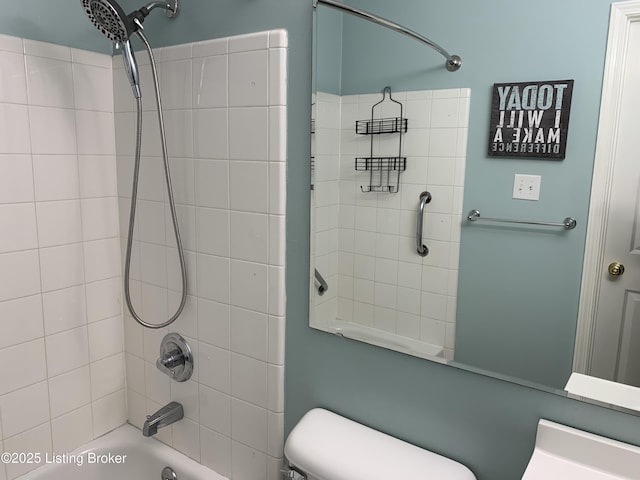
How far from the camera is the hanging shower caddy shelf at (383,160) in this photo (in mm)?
1110

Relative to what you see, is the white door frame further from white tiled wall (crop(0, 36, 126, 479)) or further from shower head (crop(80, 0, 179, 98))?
white tiled wall (crop(0, 36, 126, 479))

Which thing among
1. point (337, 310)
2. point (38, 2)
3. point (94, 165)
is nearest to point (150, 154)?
point (94, 165)

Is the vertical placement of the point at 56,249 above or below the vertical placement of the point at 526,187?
below

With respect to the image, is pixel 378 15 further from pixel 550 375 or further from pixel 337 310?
pixel 550 375

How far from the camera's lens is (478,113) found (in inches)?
39.2

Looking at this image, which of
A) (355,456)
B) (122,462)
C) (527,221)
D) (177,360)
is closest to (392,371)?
(355,456)

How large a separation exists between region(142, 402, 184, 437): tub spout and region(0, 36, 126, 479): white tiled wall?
1.02 ft

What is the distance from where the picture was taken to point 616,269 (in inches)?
34.5

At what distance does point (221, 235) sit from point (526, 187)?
846 mm

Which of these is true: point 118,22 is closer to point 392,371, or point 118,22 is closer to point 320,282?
point 320,282

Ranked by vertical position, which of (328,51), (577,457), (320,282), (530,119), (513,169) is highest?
(328,51)

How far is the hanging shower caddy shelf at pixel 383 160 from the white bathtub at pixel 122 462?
43.0 inches

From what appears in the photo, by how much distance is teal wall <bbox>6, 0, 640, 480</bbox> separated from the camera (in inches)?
37.8

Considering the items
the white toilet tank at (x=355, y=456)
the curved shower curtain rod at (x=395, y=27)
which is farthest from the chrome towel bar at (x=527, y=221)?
the white toilet tank at (x=355, y=456)
